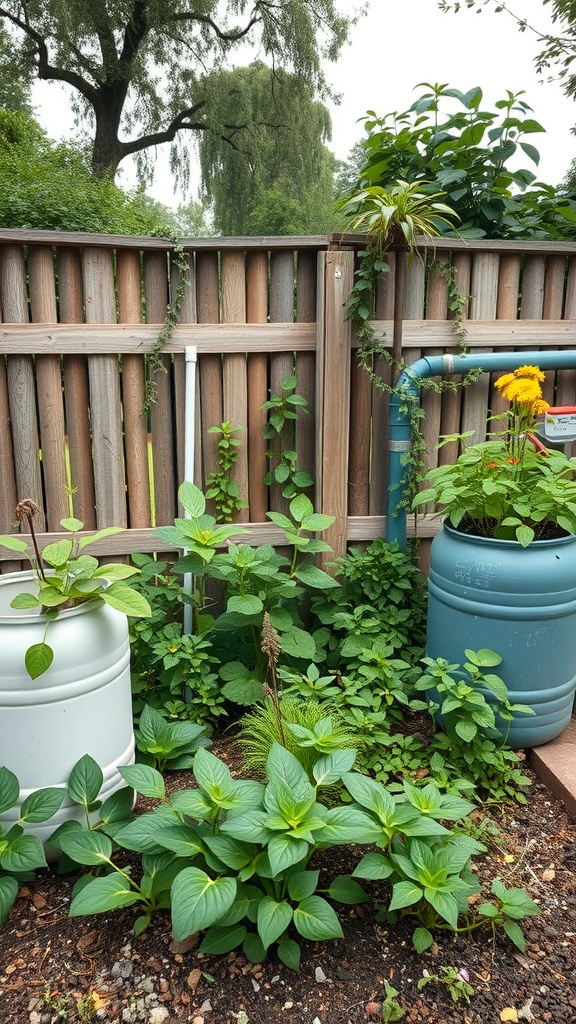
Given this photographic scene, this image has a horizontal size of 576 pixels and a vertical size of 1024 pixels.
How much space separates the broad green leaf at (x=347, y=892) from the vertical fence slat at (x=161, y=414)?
1.74 meters

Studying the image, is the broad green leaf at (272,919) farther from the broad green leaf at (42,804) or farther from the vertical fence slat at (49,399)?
the vertical fence slat at (49,399)

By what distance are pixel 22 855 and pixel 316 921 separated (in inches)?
29.9

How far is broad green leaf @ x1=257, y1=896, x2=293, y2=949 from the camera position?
1.40 m

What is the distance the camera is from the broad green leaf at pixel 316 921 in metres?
1.44

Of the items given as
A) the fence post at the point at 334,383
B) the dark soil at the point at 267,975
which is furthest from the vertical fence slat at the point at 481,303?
the dark soil at the point at 267,975

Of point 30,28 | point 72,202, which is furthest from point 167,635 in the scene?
point 30,28

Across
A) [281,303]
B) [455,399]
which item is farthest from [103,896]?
[455,399]

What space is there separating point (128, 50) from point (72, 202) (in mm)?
11467

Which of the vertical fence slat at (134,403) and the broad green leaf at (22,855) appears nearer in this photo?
the broad green leaf at (22,855)

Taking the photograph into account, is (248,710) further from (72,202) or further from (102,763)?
(72,202)

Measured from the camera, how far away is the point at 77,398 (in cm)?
277

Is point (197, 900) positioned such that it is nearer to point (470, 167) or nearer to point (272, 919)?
point (272, 919)

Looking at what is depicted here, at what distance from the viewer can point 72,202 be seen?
7.70 m

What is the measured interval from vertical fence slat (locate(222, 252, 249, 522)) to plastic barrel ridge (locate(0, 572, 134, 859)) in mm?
1182
